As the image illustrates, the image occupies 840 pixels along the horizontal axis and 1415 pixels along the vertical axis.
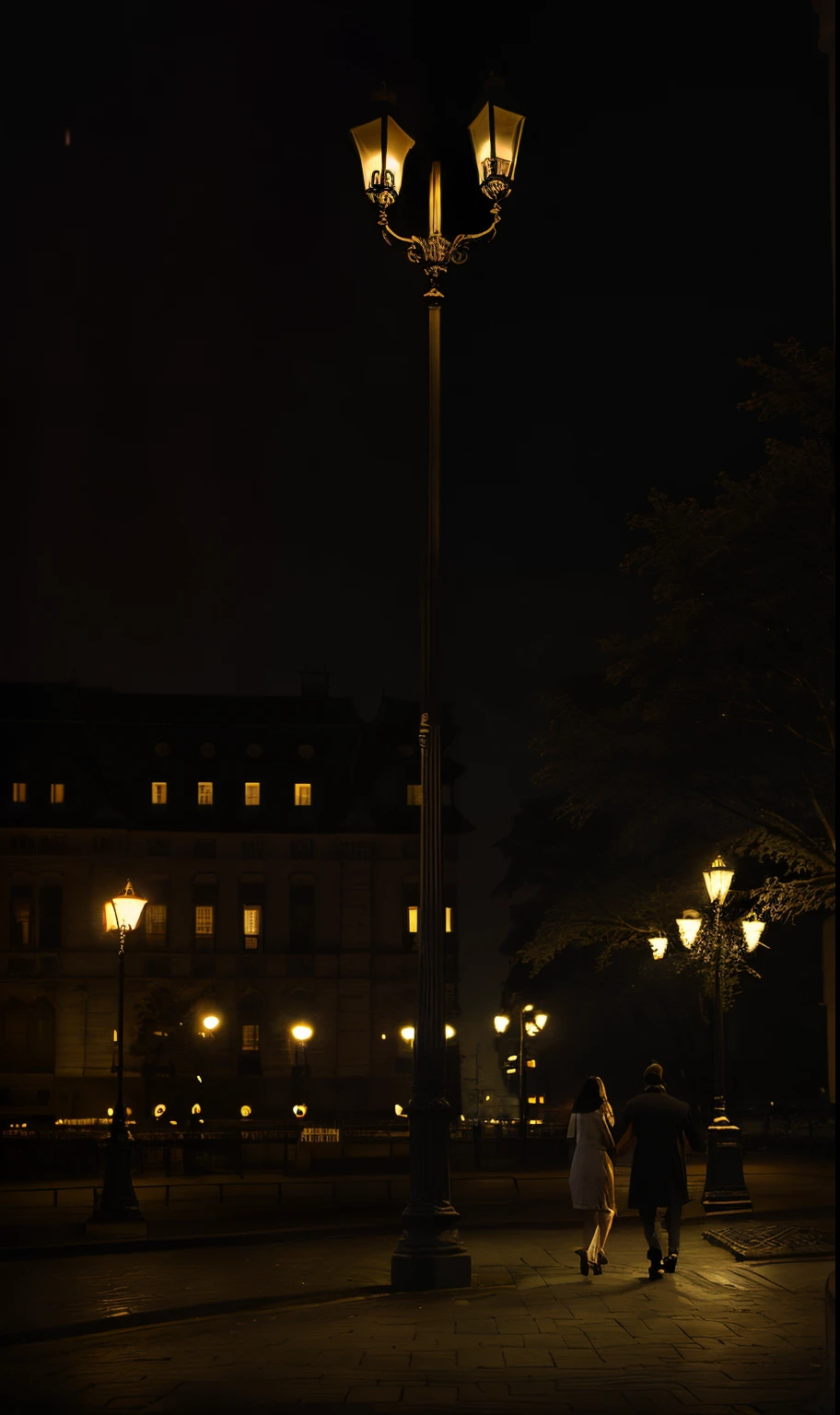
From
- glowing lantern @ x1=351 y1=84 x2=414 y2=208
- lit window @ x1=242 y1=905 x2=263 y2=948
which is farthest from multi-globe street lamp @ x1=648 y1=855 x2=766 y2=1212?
lit window @ x1=242 y1=905 x2=263 y2=948

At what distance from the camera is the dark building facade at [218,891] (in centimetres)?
7150

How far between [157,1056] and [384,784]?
53.1 feet

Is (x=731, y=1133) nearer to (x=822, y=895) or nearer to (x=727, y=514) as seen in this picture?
(x=822, y=895)

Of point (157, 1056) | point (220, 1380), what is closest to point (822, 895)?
point (220, 1380)

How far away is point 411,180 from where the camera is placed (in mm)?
16891

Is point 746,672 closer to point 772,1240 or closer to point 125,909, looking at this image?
point 772,1240

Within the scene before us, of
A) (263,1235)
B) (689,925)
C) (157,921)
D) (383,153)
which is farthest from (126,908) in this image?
(157,921)

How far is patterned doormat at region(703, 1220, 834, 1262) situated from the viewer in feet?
51.2

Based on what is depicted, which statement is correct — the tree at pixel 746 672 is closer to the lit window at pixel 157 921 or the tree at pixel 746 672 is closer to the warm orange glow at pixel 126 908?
the warm orange glow at pixel 126 908

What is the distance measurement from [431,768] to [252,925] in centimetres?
6059

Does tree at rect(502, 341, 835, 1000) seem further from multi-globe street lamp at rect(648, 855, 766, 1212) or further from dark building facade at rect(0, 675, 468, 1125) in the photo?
dark building facade at rect(0, 675, 468, 1125)

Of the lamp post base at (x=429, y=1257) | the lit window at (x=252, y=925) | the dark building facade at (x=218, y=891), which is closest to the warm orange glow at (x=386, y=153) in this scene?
the lamp post base at (x=429, y=1257)

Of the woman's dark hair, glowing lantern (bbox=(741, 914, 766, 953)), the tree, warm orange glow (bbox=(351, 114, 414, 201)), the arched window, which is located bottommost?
the arched window

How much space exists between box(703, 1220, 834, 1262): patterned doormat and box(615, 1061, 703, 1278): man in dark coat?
4.02 ft
